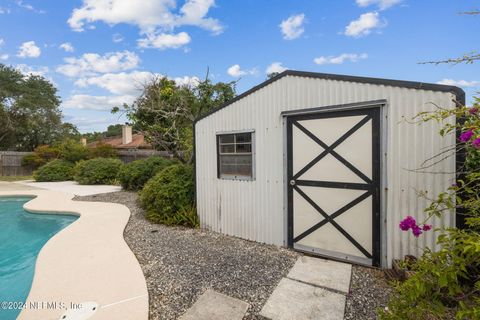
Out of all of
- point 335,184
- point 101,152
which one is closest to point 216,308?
point 335,184

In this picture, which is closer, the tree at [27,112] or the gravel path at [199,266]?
the gravel path at [199,266]

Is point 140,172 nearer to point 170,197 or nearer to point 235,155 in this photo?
point 170,197

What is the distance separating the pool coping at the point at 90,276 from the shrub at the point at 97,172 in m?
6.90

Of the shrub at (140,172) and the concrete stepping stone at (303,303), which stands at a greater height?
the shrub at (140,172)

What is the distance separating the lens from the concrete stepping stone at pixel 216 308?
2.35 metres

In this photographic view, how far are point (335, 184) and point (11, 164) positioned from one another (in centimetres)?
2145

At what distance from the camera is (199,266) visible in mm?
3428

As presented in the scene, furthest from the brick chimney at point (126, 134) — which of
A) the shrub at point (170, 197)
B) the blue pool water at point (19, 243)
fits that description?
the shrub at point (170, 197)

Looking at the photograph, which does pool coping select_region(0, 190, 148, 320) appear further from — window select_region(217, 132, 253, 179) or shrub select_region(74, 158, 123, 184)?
shrub select_region(74, 158, 123, 184)

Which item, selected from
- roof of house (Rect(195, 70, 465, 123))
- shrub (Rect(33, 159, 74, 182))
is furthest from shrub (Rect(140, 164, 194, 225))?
shrub (Rect(33, 159, 74, 182))

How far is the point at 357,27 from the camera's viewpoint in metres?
5.44

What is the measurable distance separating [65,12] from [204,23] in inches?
172

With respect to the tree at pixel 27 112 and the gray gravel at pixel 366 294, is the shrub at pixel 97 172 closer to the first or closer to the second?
the tree at pixel 27 112

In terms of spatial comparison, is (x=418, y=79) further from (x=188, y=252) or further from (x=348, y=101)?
(x=188, y=252)
